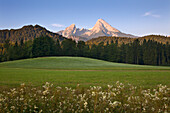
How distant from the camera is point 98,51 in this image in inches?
3735

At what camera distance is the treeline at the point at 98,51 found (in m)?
83.6

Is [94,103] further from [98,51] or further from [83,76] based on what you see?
[98,51]

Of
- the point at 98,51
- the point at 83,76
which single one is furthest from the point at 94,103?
the point at 98,51

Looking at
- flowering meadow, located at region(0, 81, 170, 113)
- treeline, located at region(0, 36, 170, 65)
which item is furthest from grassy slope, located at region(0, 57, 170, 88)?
treeline, located at region(0, 36, 170, 65)

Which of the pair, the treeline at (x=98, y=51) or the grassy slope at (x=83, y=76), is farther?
the treeline at (x=98, y=51)

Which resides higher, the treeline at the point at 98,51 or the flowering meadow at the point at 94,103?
the treeline at the point at 98,51

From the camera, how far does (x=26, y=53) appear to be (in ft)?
275

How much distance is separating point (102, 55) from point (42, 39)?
132ft

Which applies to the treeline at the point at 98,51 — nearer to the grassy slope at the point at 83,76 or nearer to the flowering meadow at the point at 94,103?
the grassy slope at the point at 83,76

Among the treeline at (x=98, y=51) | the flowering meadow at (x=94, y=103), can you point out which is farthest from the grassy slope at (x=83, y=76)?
the treeline at (x=98, y=51)

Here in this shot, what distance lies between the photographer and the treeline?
83625 mm

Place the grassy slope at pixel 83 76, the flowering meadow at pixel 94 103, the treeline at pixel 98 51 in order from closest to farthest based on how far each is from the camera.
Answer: the flowering meadow at pixel 94 103 → the grassy slope at pixel 83 76 → the treeline at pixel 98 51

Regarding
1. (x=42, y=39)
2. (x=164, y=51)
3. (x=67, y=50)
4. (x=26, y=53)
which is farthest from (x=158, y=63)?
(x=26, y=53)

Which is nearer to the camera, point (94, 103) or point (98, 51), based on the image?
point (94, 103)
